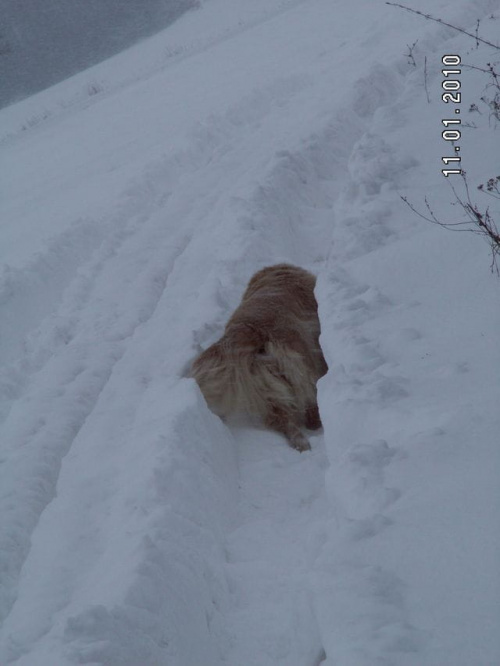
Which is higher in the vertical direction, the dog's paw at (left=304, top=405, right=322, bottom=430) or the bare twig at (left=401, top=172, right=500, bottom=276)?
the bare twig at (left=401, top=172, right=500, bottom=276)

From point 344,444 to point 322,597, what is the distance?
848 millimetres

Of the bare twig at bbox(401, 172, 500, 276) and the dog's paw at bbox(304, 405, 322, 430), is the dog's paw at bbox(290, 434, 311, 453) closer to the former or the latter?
the dog's paw at bbox(304, 405, 322, 430)

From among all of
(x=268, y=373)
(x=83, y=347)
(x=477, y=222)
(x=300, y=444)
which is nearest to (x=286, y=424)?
(x=300, y=444)

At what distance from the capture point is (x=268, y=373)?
3.74 meters

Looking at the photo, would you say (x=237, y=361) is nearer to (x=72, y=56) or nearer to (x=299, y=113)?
(x=299, y=113)

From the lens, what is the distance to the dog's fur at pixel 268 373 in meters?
3.71

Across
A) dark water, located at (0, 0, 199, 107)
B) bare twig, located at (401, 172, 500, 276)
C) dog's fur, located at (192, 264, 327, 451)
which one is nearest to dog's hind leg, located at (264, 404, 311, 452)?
dog's fur, located at (192, 264, 327, 451)

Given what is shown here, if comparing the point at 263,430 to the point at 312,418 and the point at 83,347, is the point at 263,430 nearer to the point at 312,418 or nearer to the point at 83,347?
the point at 312,418

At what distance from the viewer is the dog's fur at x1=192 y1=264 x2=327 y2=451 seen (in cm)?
371
